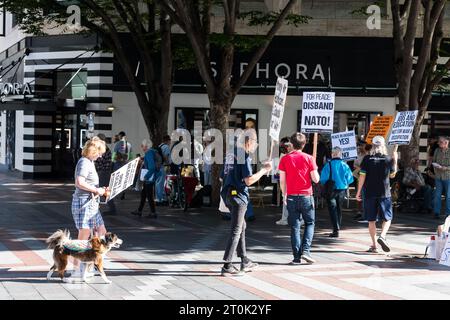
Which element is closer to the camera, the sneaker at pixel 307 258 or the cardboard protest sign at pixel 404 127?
the sneaker at pixel 307 258

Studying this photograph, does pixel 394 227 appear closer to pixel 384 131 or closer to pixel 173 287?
pixel 384 131

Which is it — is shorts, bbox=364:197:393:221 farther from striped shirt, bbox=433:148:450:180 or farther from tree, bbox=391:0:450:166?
tree, bbox=391:0:450:166

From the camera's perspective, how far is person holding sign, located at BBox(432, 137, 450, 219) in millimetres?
17734

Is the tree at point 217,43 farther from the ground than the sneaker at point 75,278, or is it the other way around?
the tree at point 217,43

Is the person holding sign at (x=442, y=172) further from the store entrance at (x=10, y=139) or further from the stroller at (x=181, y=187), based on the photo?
the store entrance at (x=10, y=139)

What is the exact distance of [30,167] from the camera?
29250mm

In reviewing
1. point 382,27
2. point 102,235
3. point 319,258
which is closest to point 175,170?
point 319,258

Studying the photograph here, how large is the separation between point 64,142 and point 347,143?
591 inches

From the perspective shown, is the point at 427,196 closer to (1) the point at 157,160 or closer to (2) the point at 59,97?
(1) the point at 157,160

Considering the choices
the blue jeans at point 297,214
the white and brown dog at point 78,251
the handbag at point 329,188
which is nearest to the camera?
the white and brown dog at point 78,251

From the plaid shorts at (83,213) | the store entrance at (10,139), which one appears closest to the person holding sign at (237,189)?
the plaid shorts at (83,213)

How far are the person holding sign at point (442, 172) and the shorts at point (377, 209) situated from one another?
19.2 ft

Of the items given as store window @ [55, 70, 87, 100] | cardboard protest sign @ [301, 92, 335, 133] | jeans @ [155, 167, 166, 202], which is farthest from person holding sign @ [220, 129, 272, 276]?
store window @ [55, 70, 87, 100]

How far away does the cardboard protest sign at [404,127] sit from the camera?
1606cm
